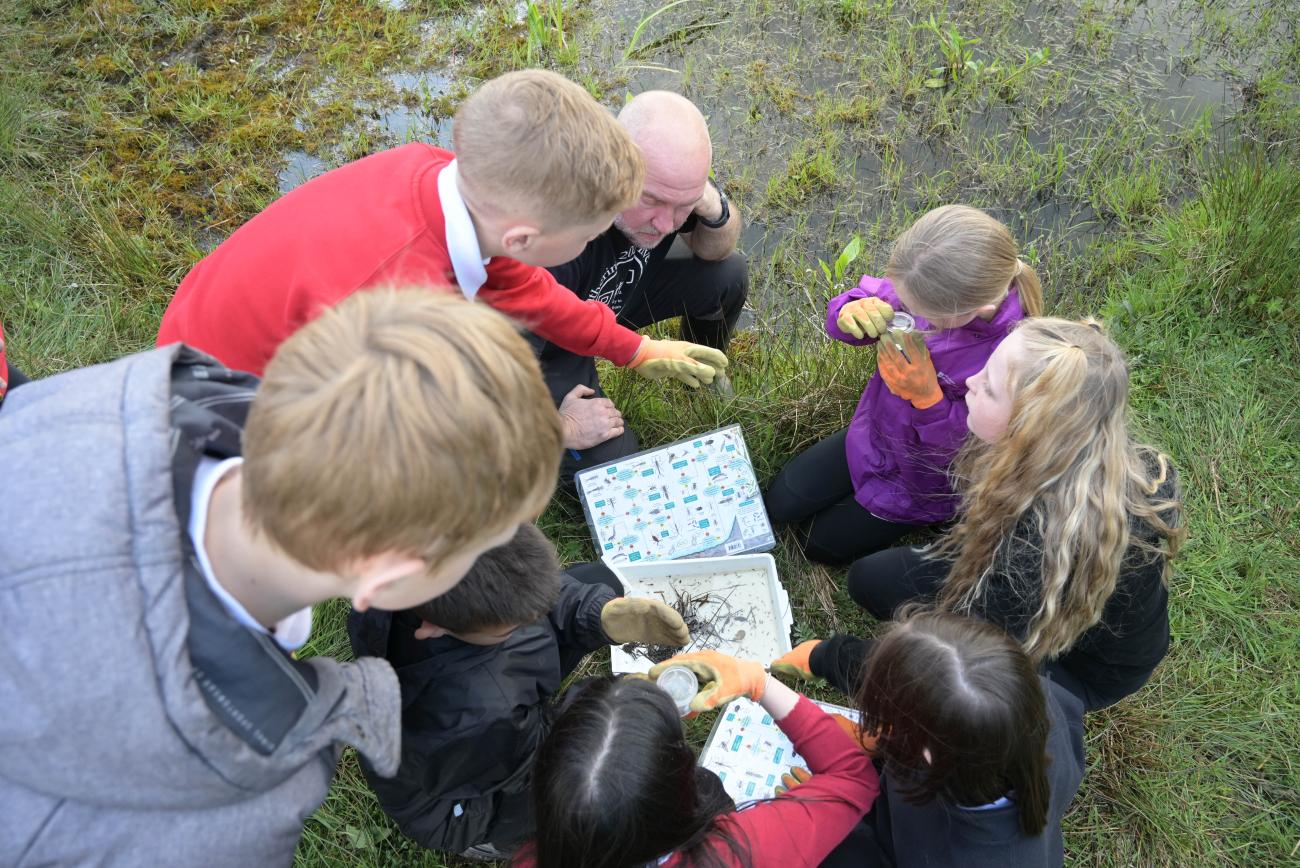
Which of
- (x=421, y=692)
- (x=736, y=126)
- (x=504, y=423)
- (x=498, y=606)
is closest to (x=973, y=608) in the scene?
(x=498, y=606)

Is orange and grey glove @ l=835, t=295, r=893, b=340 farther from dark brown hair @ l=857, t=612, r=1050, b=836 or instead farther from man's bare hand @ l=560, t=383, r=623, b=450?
dark brown hair @ l=857, t=612, r=1050, b=836

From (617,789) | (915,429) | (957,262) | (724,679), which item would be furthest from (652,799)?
(957,262)

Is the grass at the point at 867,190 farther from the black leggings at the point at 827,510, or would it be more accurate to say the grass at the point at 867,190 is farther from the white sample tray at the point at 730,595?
the white sample tray at the point at 730,595

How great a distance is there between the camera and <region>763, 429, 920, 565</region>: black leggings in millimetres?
2672

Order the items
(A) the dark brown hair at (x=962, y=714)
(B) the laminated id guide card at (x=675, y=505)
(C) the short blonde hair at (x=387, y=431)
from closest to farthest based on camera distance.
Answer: (C) the short blonde hair at (x=387, y=431), (A) the dark brown hair at (x=962, y=714), (B) the laminated id guide card at (x=675, y=505)

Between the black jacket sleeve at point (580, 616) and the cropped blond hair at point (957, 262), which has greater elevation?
the cropped blond hair at point (957, 262)

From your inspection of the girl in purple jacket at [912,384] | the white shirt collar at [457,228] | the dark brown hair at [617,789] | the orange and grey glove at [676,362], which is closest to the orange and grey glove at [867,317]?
the girl in purple jacket at [912,384]

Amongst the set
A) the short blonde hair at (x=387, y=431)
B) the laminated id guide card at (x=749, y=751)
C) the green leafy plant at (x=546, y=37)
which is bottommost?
the laminated id guide card at (x=749, y=751)

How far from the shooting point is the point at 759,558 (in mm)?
2562

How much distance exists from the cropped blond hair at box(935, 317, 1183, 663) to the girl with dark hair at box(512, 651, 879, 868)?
600mm

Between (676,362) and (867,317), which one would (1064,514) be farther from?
(676,362)

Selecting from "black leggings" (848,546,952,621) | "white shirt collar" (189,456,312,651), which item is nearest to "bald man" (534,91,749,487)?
"black leggings" (848,546,952,621)

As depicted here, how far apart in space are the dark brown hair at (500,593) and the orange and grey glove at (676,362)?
115 centimetres

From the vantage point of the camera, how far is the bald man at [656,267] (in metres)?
2.51
